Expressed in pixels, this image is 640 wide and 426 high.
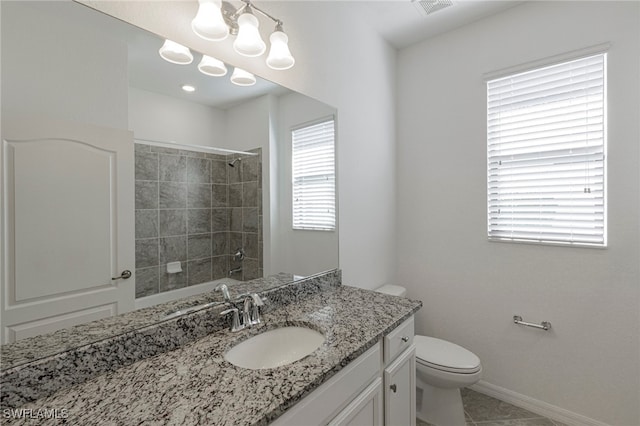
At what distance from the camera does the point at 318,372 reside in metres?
0.86

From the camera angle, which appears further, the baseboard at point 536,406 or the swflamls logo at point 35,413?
the baseboard at point 536,406

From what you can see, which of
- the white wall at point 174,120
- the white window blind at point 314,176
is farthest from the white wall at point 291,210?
the white wall at point 174,120

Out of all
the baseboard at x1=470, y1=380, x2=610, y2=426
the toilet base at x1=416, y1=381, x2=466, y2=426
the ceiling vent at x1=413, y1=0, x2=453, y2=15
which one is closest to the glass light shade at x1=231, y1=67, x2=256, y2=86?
the ceiling vent at x1=413, y1=0, x2=453, y2=15

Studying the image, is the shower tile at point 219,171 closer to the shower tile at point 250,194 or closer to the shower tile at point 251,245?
the shower tile at point 250,194

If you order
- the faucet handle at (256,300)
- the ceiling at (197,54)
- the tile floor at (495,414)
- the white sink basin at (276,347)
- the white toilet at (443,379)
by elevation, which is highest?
the ceiling at (197,54)

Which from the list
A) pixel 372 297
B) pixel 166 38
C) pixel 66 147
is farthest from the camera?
pixel 372 297

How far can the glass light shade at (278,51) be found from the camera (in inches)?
51.8

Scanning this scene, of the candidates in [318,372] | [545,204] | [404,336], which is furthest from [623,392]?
[318,372]

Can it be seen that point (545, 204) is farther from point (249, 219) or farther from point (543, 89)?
point (249, 219)

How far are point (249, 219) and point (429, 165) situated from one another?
1.65 metres

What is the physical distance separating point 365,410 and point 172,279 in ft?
2.93

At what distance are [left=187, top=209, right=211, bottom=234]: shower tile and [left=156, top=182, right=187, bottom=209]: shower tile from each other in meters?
0.05

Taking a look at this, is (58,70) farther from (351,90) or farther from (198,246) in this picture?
(351,90)

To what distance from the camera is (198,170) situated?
1.17 meters
